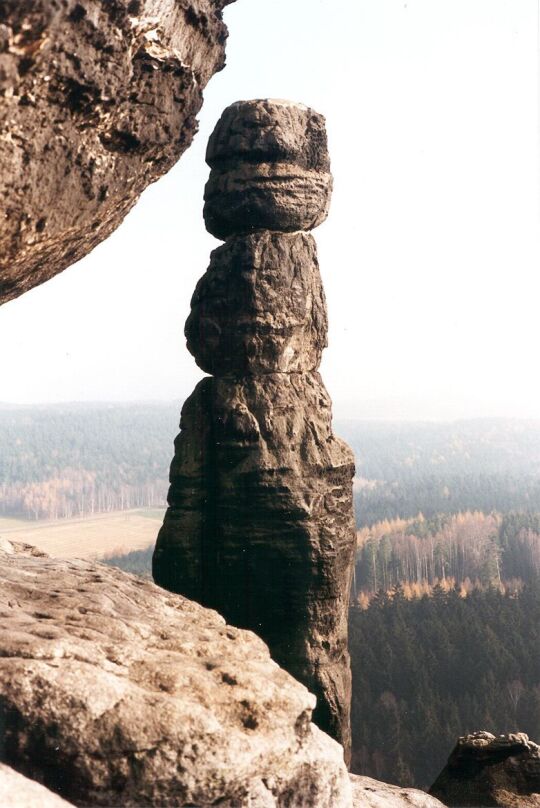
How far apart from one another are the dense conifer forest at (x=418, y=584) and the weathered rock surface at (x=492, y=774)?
50.1ft

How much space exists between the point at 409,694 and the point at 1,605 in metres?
28.5

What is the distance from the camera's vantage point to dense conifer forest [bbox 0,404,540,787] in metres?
32.0

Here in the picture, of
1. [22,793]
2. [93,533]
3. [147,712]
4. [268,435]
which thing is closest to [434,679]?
[268,435]

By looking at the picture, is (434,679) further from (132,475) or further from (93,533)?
(132,475)

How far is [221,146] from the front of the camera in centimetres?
1573

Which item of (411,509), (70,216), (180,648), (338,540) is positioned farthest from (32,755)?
(411,509)

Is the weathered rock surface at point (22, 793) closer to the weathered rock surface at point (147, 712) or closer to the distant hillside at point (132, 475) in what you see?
the weathered rock surface at point (147, 712)

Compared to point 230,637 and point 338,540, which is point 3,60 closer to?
point 230,637

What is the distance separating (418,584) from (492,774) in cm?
4992

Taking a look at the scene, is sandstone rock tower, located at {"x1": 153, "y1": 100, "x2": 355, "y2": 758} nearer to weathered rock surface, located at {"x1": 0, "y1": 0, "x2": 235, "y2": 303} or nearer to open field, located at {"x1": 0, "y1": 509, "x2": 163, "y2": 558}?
weathered rock surface, located at {"x1": 0, "y1": 0, "x2": 235, "y2": 303}

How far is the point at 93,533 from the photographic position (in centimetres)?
10112

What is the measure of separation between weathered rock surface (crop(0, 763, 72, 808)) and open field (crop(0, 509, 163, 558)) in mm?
78560

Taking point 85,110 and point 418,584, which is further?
point 418,584

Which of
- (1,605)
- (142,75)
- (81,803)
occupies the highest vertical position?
(142,75)
